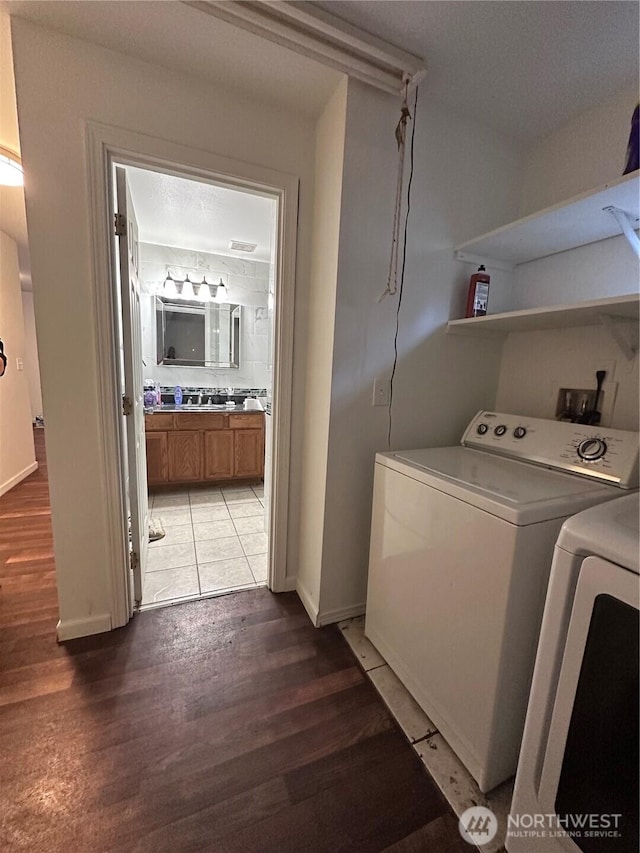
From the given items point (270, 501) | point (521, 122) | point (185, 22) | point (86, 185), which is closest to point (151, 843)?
point (270, 501)

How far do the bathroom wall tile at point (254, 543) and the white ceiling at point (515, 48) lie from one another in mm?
2496

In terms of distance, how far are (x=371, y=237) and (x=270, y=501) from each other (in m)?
1.34

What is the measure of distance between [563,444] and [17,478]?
14.3 feet

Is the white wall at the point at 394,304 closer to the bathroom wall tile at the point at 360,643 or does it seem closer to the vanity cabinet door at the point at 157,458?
the bathroom wall tile at the point at 360,643

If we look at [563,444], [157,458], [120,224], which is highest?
[120,224]

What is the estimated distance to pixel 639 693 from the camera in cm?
64

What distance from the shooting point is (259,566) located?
83.7 inches

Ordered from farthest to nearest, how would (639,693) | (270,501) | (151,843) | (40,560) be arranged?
(40,560)
(270,501)
(151,843)
(639,693)

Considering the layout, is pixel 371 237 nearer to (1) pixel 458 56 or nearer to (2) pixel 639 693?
(1) pixel 458 56

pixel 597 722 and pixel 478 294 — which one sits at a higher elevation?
pixel 478 294

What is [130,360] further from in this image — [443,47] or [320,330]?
[443,47]

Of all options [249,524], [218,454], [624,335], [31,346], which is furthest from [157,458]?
[31,346]

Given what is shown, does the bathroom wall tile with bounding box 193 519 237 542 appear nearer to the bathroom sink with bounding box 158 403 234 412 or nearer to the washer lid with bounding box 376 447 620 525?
the bathroom sink with bounding box 158 403 234 412

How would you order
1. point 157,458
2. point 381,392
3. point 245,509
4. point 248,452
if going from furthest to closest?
point 248,452
point 157,458
point 245,509
point 381,392
